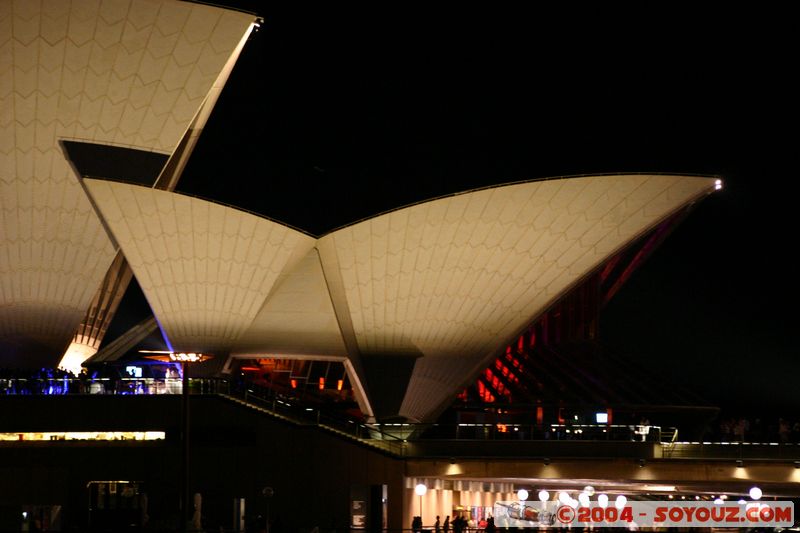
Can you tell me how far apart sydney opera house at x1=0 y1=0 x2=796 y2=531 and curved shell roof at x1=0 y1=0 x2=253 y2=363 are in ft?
0.18

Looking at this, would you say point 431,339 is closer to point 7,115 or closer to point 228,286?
point 228,286

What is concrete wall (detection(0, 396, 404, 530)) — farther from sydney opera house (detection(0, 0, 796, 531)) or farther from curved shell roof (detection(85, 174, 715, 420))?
curved shell roof (detection(85, 174, 715, 420))

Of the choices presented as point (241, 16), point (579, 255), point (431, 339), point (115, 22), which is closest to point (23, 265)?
point (115, 22)

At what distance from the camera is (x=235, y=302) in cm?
2983

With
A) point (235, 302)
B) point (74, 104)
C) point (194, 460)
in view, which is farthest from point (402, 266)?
point (74, 104)

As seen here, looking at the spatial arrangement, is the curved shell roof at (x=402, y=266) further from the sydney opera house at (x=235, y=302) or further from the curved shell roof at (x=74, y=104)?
the curved shell roof at (x=74, y=104)

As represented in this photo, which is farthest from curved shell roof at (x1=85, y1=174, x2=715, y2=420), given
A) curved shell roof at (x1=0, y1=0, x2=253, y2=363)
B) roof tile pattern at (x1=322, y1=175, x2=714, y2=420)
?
curved shell roof at (x1=0, y1=0, x2=253, y2=363)

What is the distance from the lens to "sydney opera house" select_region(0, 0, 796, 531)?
2477 centimetres

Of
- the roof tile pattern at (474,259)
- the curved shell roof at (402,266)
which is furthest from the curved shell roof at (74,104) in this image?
the roof tile pattern at (474,259)

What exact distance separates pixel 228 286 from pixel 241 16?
7113mm

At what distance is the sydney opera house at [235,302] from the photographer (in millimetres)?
24766

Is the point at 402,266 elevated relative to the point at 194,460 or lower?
elevated

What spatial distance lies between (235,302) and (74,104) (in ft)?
21.8

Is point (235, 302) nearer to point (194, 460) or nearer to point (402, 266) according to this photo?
point (402, 266)
